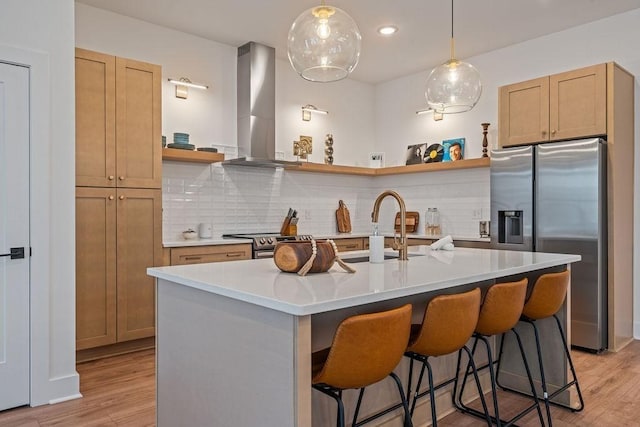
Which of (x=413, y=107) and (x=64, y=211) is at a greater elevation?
(x=413, y=107)

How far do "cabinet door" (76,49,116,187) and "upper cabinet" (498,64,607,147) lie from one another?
352cm

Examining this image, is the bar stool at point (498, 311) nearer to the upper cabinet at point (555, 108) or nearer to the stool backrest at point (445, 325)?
the stool backrest at point (445, 325)

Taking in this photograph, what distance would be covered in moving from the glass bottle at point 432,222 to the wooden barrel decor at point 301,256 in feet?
12.2

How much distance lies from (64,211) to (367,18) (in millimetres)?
3053

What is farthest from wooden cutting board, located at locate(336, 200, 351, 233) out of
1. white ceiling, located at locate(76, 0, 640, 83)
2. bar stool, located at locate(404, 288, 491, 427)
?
bar stool, located at locate(404, 288, 491, 427)

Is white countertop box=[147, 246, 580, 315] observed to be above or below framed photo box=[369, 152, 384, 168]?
below

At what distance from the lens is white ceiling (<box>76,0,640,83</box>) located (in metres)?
4.00

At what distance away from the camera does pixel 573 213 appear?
3.90m

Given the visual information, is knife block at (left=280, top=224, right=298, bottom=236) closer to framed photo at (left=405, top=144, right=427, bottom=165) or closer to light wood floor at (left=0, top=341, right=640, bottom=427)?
framed photo at (left=405, top=144, right=427, bottom=165)

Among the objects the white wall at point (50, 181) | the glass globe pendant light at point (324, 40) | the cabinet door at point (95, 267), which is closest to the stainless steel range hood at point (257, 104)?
the cabinet door at point (95, 267)

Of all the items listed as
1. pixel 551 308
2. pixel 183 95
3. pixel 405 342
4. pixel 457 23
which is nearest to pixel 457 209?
pixel 457 23

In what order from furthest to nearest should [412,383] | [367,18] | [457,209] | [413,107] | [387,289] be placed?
[413,107]
[457,209]
[367,18]
[412,383]
[387,289]

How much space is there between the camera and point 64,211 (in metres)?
2.92

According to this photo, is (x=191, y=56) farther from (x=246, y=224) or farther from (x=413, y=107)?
(x=413, y=107)
